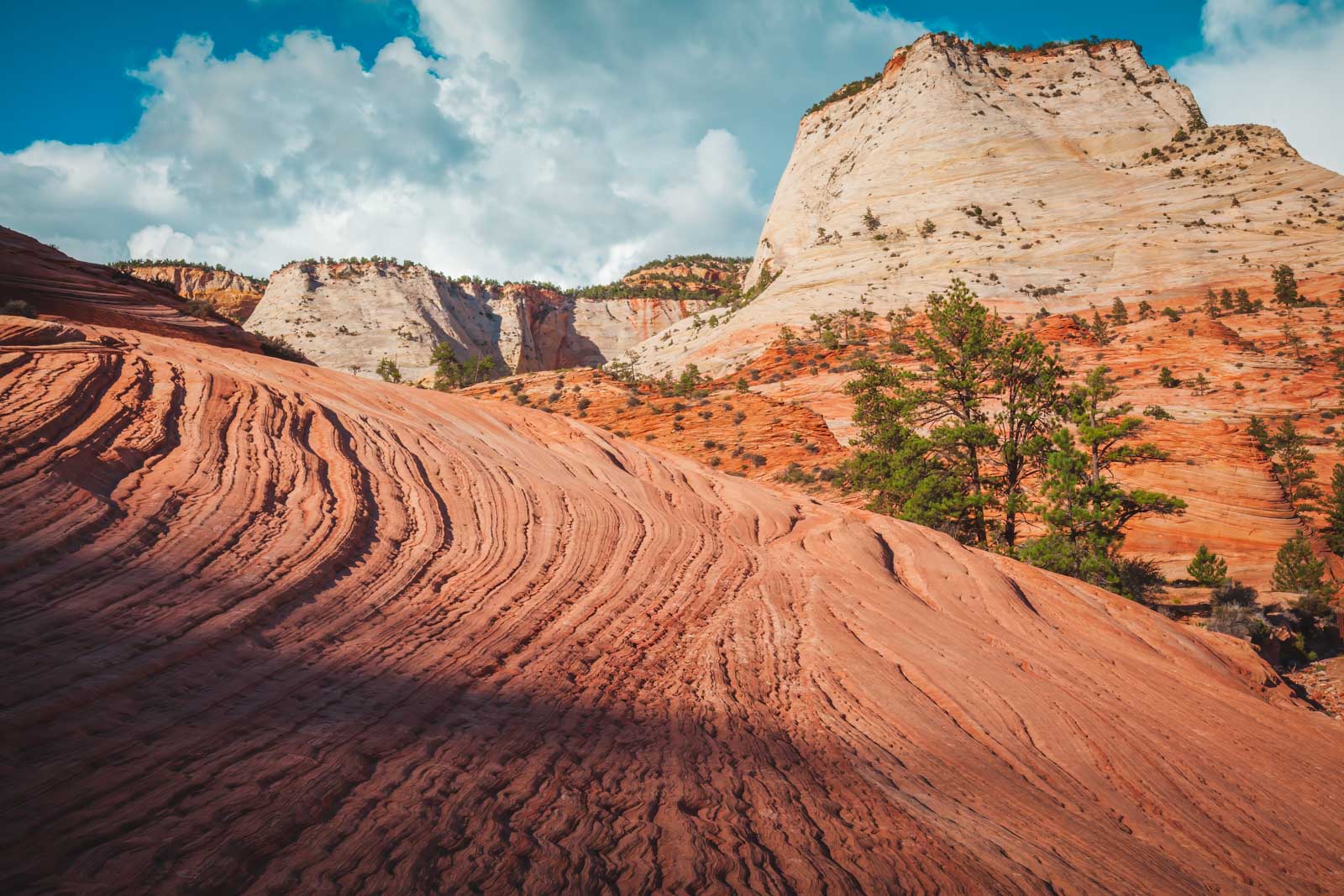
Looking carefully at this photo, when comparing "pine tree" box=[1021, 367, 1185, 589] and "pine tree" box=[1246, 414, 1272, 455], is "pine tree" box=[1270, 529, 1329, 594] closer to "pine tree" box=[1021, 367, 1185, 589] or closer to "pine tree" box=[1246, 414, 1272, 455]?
"pine tree" box=[1246, 414, 1272, 455]

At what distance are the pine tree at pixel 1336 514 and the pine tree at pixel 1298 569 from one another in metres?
3.36

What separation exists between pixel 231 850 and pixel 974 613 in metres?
9.40

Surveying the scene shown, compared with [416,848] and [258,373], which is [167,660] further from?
[258,373]

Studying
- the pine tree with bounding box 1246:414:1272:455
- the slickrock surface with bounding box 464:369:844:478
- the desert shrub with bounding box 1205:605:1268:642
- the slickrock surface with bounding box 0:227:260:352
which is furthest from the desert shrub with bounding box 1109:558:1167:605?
the slickrock surface with bounding box 0:227:260:352

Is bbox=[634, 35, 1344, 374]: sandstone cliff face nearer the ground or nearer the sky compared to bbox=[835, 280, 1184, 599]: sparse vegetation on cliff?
nearer the sky

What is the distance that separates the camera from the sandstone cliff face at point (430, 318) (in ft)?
233

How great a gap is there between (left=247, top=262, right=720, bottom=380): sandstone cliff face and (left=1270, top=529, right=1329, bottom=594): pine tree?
70.7m

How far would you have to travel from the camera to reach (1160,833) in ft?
16.6

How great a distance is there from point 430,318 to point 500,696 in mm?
82729

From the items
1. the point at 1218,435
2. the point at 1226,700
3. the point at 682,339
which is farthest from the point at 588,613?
the point at 682,339

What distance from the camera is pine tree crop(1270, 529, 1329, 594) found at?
832 inches

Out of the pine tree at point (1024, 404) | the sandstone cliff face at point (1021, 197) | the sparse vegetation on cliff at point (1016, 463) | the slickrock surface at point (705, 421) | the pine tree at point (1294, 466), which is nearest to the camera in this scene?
the sparse vegetation on cliff at point (1016, 463)

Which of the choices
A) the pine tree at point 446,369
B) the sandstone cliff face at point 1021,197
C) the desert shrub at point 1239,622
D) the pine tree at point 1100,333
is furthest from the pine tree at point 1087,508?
the pine tree at point 446,369

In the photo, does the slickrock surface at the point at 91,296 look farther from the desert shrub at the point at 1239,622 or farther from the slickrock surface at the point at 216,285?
the slickrock surface at the point at 216,285
